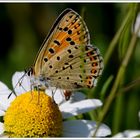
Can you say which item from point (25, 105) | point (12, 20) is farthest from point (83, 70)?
point (12, 20)

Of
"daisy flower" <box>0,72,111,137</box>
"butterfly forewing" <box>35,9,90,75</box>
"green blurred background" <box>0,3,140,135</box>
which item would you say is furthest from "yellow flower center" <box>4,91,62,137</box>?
"green blurred background" <box>0,3,140,135</box>

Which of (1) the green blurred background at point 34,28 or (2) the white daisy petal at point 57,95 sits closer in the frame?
(2) the white daisy petal at point 57,95

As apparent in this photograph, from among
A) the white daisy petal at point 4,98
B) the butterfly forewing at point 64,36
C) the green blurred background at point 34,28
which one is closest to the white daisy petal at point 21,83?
the white daisy petal at point 4,98

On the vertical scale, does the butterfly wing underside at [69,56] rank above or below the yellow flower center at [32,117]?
above

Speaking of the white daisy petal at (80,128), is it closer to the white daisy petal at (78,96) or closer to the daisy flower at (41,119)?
the daisy flower at (41,119)

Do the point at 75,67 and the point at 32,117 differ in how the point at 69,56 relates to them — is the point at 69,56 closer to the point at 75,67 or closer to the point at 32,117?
the point at 75,67

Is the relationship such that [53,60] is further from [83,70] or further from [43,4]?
[43,4]
